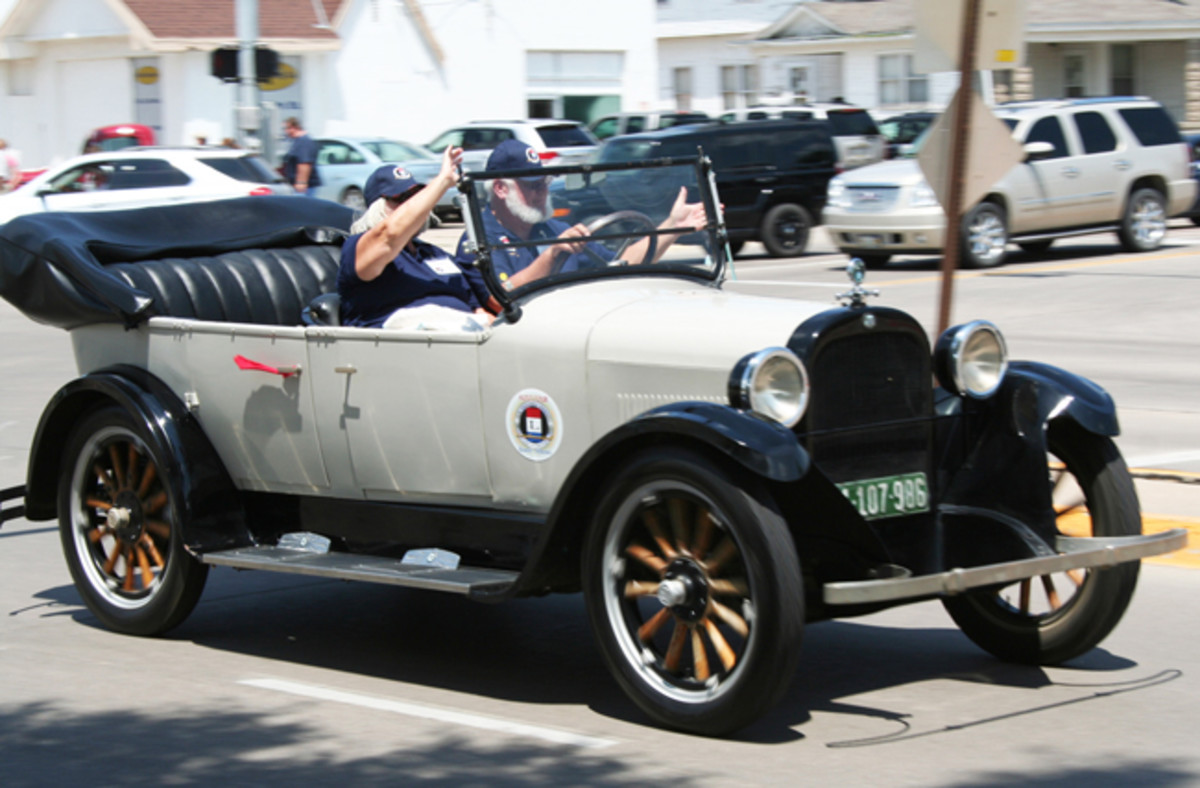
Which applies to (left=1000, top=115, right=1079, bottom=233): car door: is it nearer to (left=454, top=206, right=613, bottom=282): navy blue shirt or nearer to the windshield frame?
the windshield frame

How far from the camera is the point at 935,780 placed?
427 cm

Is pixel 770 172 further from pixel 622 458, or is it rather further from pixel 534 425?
pixel 622 458

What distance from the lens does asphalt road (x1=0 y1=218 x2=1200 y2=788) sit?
4.47 meters

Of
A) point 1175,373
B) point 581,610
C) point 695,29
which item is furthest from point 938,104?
point 581,610

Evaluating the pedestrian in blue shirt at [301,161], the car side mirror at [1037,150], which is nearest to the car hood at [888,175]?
the car side mirror at [1037,150]

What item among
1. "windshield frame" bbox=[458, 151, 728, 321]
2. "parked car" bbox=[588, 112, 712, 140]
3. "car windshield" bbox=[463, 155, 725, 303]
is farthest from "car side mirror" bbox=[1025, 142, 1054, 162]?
"car windshield" bbox=[463, 155, 725, 303]

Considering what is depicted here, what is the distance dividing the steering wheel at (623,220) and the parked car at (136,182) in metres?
17.3

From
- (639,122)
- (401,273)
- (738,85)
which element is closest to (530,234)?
(401,273)

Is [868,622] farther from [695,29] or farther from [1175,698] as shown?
[695,29]

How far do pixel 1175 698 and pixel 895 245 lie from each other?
1522 cm

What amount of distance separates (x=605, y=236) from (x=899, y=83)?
41743 millimetres

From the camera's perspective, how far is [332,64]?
3909 centimetres

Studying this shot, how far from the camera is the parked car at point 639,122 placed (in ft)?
111

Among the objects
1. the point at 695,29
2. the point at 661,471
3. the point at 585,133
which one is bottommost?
the point at 661,471
